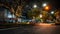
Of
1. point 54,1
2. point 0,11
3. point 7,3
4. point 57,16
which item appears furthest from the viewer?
point 54,1

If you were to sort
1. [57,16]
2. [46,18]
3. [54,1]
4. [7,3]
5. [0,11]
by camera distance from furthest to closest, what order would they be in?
[54,1], [57,16], [46,18], [0,11], [7,3]

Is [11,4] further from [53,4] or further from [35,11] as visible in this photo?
[53,4]

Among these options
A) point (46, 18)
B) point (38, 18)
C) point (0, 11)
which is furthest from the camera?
point (46, 18)

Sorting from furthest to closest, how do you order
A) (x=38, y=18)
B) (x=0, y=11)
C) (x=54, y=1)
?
(x=54, y=1) → (x=38, y=18) → (x=0, y=11)

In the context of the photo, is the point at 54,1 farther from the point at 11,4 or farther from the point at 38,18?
the point at 11,4

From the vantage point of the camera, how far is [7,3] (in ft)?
140

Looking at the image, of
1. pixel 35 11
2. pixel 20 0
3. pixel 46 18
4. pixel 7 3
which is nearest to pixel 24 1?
pixel 20 0

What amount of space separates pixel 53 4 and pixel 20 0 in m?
Result: 50.2

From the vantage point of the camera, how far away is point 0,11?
190 feet

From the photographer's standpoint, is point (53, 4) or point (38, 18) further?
point (53, 4)

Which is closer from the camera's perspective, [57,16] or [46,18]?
[46,18]

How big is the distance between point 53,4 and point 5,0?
52634mm

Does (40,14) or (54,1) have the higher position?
(54,1)

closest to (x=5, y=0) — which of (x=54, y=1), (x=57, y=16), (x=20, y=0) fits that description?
(x=20, y=0)
